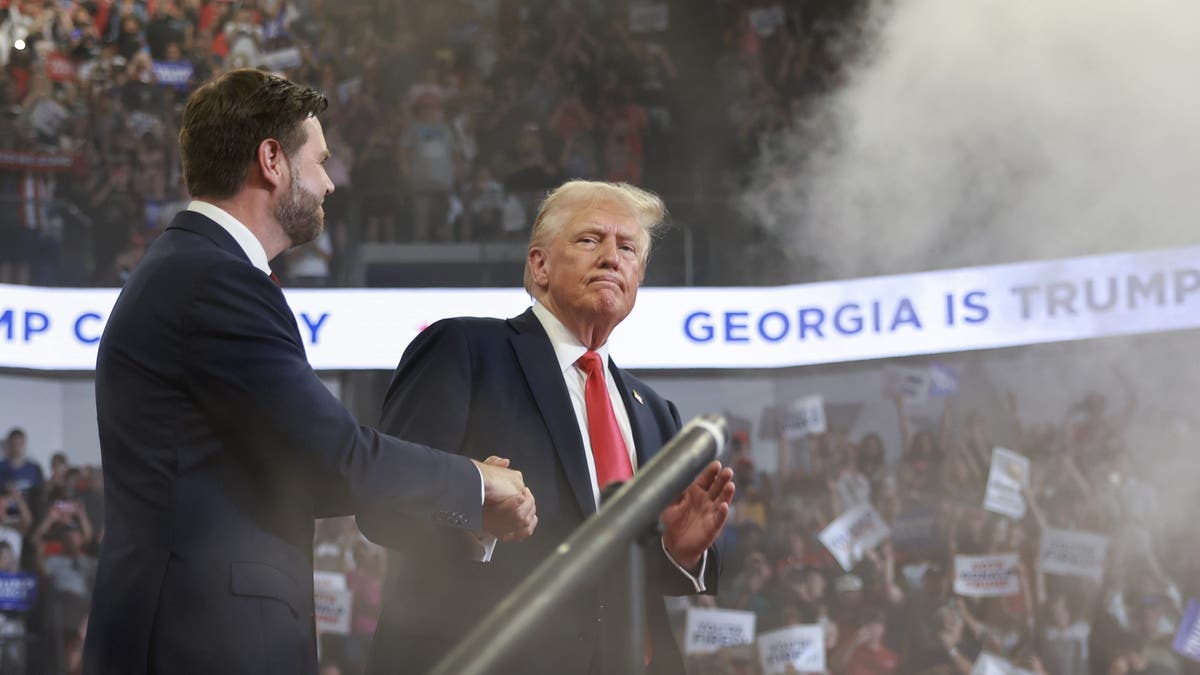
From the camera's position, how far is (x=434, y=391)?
5.99 ft

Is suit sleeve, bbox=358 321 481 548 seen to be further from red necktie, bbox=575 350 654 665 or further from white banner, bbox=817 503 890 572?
white banner, bbox=817 503 890 572

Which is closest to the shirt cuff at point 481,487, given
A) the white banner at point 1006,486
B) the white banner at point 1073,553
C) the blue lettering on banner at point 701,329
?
the white banner at point 1073,553

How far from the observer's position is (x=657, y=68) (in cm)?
847

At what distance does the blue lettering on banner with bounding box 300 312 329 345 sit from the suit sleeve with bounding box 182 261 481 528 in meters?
5.53

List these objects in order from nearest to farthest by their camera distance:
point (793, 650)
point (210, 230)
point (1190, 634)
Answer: point (210, 230), point (1190, 634), point (793, 650)

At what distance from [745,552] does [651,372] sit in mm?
1664

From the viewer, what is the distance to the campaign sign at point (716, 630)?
19.5 feet

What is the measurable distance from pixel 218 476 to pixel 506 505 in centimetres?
32

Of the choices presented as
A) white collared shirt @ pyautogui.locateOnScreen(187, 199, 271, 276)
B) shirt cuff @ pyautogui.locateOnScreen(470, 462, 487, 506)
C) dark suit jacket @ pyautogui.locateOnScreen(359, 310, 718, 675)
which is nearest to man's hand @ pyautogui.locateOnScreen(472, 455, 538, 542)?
shirt cuff @ pyautogui.locateOnScreen(470, 462, 487, 506)

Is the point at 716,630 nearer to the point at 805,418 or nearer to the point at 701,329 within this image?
the point at 805,418

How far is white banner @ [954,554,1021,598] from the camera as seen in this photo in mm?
5887

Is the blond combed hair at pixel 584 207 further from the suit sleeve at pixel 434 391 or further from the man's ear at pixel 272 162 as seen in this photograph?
the man's ear at pixel 272 162

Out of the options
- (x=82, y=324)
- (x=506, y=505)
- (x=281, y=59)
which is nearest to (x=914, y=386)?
(x=281, y=59)

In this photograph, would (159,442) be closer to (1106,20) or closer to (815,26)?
(1106,20)
